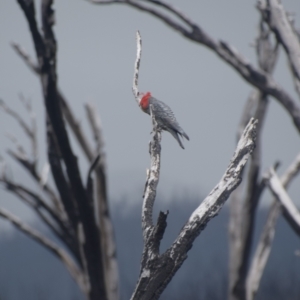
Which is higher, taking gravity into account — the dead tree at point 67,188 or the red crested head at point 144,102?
the dead tree at point 67,188

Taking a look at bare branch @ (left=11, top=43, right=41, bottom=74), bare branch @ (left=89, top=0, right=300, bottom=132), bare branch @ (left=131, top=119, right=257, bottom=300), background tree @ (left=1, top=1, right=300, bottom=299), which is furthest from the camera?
bare branch @ (left=11, top=43, right=41, bottom=74)

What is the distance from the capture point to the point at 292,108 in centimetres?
222

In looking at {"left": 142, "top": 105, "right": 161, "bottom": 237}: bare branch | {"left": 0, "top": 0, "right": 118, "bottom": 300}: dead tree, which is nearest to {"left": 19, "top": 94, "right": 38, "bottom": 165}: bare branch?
{"left": 0, "top": 0, "right": 118, "bottom": 300}: dead tree

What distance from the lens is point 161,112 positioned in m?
1.41

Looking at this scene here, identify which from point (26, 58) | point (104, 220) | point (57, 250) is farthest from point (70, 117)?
point (57, 250)

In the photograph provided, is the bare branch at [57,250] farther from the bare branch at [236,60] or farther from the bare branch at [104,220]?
the bare branch at [236,60]

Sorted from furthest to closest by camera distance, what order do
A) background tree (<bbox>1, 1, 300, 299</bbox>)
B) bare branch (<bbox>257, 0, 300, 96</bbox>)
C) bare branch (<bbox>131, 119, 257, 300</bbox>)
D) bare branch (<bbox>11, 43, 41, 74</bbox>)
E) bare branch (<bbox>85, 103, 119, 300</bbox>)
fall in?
bare branch (<bbox>85, 103, 119, 300</bbox>), bare branch (<bbox>11, 43, 41, 74</bbox>), background tree (<bbox>1, 1, 300, 299</bbox>), bare branch (<bbox>257, 0, 300, 96</bbox>), bare branch (<bbox>131, 119, 257, 300</bbox>)

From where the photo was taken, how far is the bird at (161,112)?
1.41m

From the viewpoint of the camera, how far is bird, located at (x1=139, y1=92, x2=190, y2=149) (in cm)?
141

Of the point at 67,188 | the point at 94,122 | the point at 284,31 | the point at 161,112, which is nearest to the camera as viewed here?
the point at 161,112

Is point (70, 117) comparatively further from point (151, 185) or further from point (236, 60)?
point (151, 185)

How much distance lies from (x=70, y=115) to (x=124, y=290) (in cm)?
265

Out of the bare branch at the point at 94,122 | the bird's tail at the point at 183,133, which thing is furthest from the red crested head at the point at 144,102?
the bare branch at the point at 94,122

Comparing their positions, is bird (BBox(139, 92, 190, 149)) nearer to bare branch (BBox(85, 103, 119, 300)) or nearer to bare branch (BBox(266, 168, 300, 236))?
bare branch (BBox(266, 168, 300, 236))
